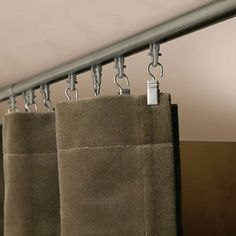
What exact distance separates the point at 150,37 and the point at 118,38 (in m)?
0.06

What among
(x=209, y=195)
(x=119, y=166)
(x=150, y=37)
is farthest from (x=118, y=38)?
(x=209, y=195)

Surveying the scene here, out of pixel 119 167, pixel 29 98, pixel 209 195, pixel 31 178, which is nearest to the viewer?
pixel 119 167

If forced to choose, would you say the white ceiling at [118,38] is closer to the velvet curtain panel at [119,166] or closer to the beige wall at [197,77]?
the beige wall at [197,77]

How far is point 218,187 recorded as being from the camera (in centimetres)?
129

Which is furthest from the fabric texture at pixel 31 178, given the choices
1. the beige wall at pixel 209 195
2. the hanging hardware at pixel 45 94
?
the beige wall at pixel 209 195

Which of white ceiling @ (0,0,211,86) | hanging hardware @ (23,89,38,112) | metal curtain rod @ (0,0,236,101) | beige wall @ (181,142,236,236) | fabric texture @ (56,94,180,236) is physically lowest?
beige wall @ (181,142,236,236)

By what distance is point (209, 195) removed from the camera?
4.26ft

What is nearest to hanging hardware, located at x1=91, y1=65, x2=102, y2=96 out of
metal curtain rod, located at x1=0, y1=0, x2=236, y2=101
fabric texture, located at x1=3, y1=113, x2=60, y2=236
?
metal curtain rod, located at x1=0, y1=0, x2=236, y2=101

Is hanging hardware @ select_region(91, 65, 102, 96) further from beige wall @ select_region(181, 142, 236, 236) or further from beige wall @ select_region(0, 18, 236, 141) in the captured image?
beige wall @ select_region(181, 142, 236, 236)

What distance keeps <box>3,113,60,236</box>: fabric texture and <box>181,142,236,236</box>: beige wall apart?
638mm

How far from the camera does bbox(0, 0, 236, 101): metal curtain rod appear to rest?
513 mm

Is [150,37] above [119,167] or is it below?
above

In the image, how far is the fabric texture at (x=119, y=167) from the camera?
559mm

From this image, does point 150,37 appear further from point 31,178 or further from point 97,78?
point 31,178
